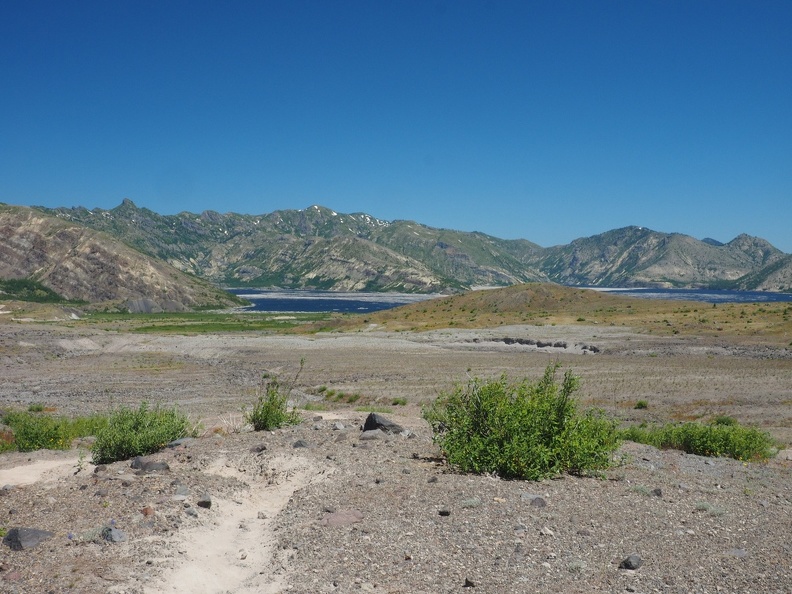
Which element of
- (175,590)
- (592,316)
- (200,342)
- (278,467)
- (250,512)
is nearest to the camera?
(175,590)

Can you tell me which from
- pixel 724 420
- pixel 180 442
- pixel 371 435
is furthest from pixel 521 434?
pixel 724 420

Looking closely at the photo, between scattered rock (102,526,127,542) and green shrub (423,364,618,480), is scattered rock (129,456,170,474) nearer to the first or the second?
scattered rock (102,526,127,542)

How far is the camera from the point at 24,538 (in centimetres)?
877

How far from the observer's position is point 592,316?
3654 inches

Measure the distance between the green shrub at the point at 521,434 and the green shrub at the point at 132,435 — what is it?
22.9 ft

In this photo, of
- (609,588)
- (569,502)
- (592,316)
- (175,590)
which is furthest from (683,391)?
(592,316)

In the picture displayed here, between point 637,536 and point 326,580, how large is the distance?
5.17 m

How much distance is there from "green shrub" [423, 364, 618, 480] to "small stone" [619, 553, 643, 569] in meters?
3.72

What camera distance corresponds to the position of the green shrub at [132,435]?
46.4ft

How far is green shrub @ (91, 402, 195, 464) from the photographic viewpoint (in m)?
14.2

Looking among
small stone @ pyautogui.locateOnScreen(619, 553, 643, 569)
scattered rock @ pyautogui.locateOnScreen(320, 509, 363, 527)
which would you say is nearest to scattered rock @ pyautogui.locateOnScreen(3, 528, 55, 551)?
scattered rock @ pyautogui.locateOnScreen(320, 509, 363, 527)

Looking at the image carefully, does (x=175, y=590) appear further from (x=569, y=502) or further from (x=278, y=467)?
(x=569, y=502)

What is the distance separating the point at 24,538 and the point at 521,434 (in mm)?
9278

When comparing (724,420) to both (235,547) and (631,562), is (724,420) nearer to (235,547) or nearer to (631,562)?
(631,562)
